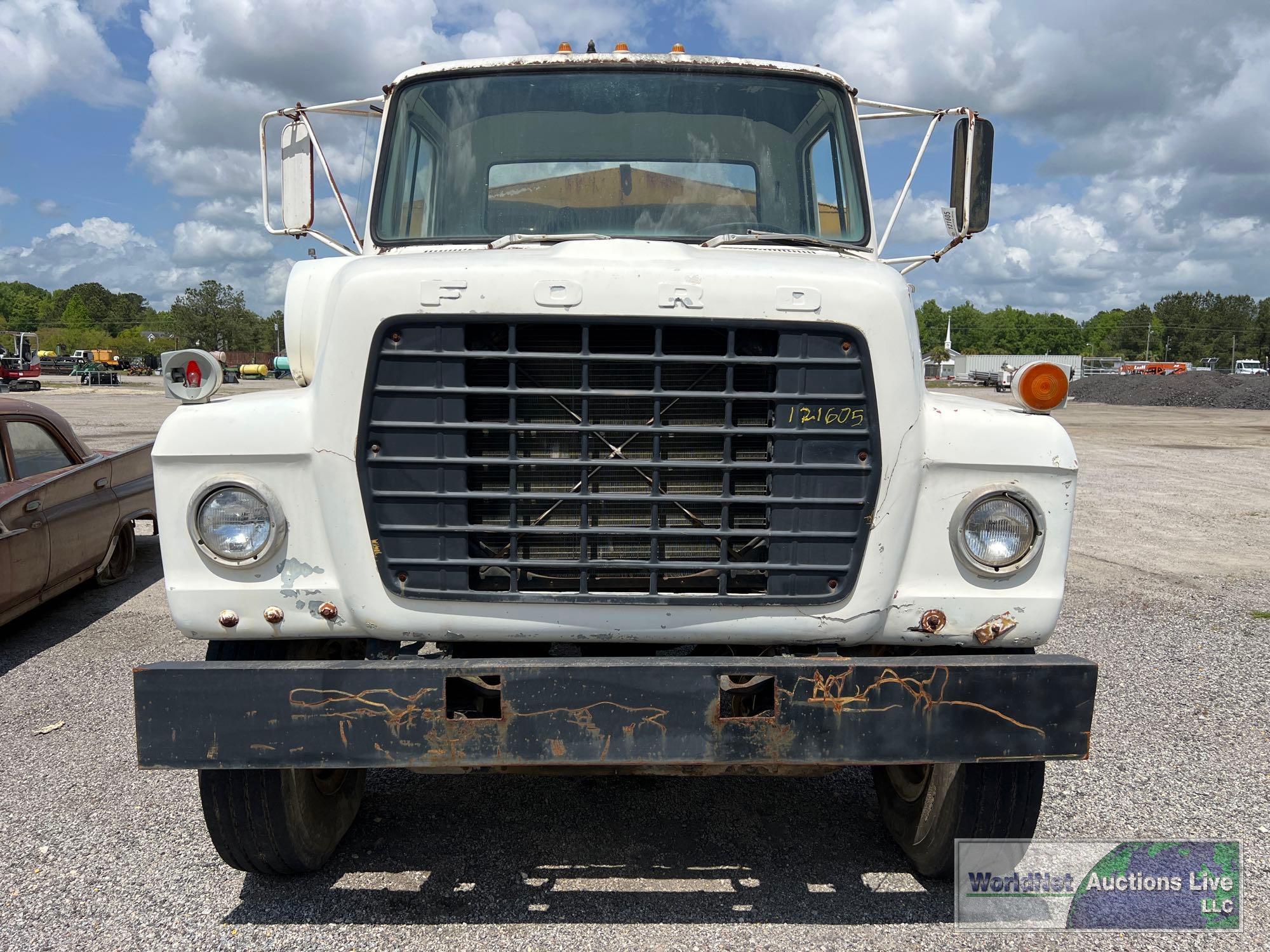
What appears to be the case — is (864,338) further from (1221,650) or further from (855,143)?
(1221,650)

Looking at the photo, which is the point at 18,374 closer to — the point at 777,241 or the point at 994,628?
the point at 777,241

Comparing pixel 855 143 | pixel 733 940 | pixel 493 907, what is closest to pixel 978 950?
pixel 733 940

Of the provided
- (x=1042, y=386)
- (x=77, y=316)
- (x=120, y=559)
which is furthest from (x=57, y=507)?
(x=77, y=316)

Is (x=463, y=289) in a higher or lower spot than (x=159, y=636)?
higher

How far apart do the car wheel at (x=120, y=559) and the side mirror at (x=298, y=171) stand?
422 cm

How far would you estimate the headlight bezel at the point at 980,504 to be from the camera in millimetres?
2730

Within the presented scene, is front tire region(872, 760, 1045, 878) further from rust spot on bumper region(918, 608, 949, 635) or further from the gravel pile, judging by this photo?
the gravel pile

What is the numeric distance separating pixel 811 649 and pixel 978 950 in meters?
1.03

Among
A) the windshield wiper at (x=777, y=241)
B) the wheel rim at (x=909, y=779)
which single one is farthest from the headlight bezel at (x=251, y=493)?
the wheel rim at (x=909, y=779)

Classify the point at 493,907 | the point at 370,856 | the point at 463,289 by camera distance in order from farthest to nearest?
1. the point at 370,856
2. the point at 493,907
3. the point at 463,289

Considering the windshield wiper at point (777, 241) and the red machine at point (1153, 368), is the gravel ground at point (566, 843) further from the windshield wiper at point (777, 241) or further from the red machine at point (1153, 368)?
the red machine at point (1153, 368)

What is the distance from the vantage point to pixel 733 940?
9.75 feet

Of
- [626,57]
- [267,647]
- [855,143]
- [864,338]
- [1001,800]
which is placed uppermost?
[626,57]

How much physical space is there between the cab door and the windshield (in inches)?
139
